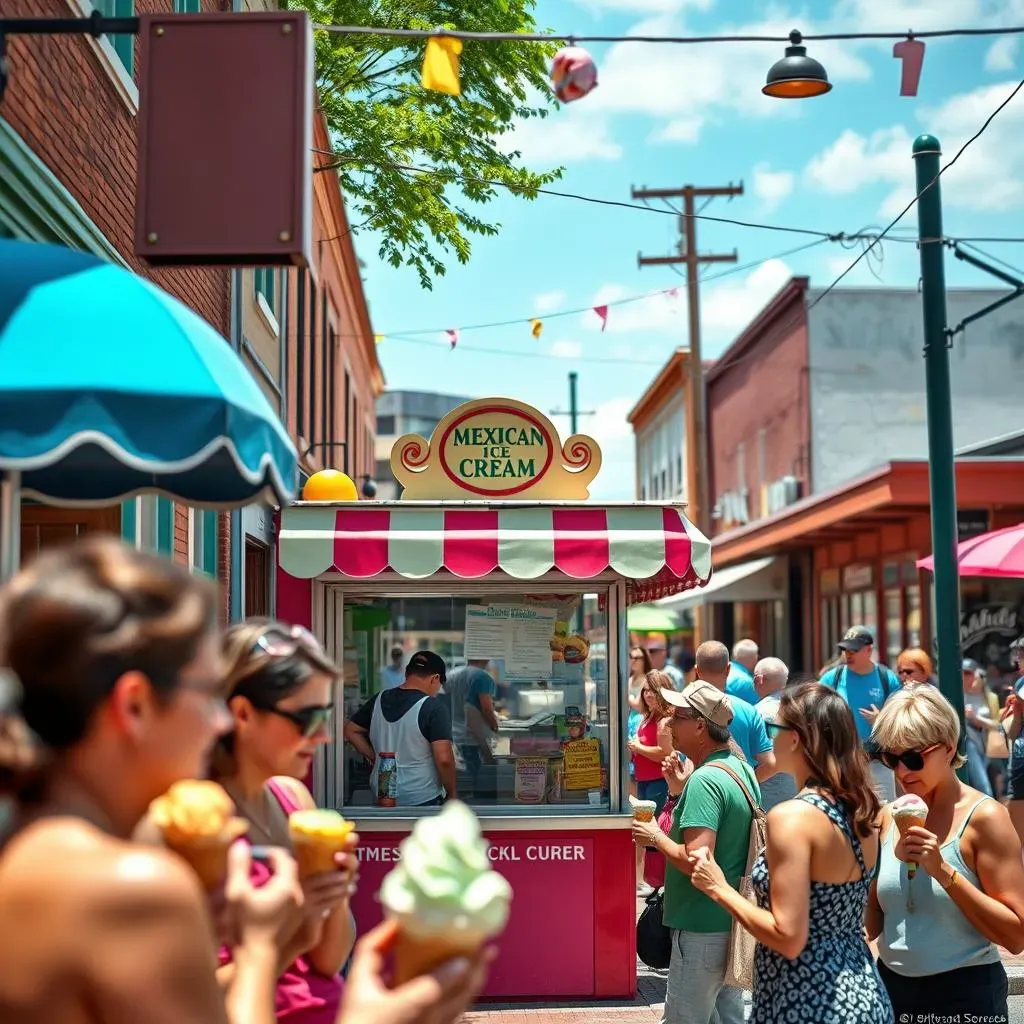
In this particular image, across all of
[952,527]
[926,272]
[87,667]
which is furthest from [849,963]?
[926,272]

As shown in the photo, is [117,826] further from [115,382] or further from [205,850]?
[115,382]

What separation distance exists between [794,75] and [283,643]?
633 centimetres

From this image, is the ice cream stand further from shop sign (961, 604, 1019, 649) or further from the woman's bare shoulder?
shop sign (961, 604, 1019, 649)

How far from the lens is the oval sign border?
7738 millimetres

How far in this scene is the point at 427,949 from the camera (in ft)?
6.25

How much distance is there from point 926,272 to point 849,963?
7.55m

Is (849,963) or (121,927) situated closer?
(121,927)

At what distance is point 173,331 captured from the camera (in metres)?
3.49

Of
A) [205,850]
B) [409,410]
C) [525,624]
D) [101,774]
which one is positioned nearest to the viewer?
[101,774]

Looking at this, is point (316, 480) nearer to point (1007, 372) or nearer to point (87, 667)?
point (87, 667)

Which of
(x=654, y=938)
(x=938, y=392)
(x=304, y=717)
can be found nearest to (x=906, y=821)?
(x=304, y=717)

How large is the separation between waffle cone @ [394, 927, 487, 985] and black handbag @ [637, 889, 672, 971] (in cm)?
380

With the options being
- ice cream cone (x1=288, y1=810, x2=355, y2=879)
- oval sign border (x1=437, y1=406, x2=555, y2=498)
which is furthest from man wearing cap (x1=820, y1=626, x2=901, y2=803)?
ice cream cone (x1=288, y1=810, x2=355, y2=879)

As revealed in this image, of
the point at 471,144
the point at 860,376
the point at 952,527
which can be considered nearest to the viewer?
the point at 952,527
